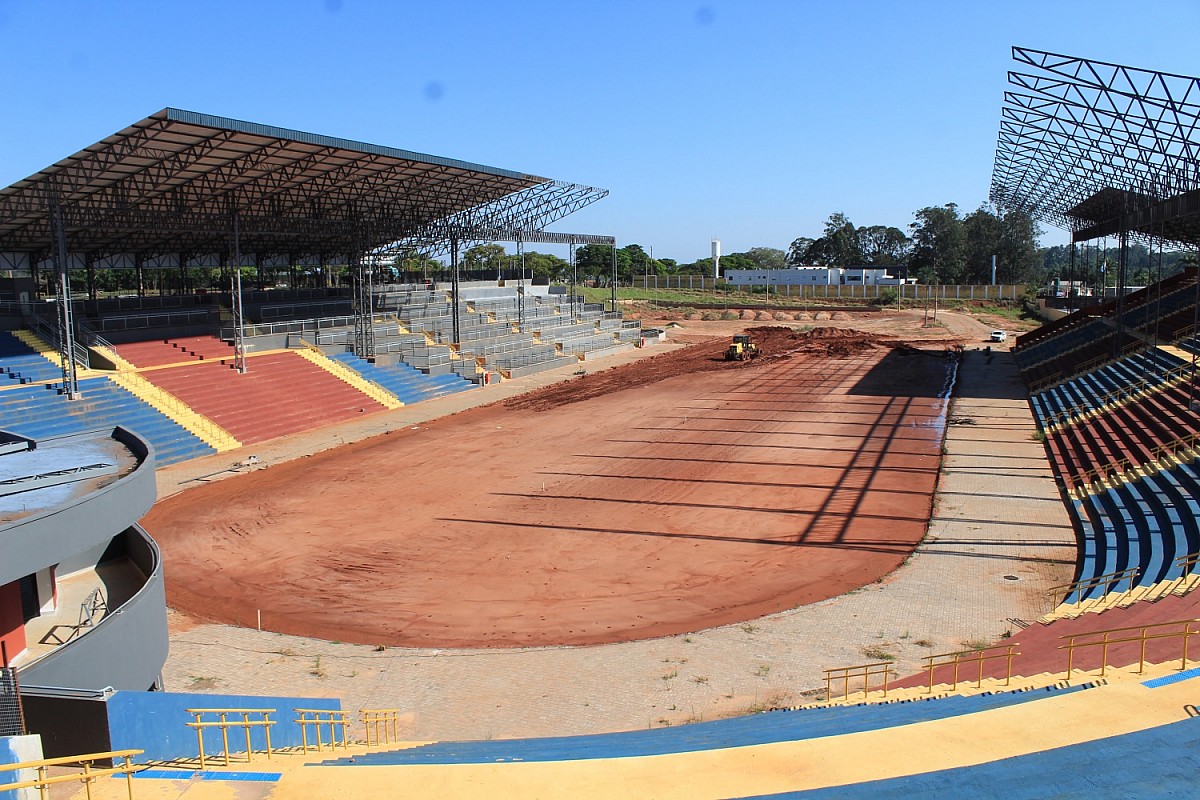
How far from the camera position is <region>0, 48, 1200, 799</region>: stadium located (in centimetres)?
812

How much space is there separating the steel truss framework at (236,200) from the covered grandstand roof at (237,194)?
8 cm

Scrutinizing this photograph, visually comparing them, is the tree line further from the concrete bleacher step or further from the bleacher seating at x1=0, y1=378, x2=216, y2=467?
the concrete bleacher step

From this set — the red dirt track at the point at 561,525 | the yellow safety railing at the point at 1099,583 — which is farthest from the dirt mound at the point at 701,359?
the yellow safety railing at the point at 1099,583

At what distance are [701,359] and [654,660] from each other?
45.9 meters

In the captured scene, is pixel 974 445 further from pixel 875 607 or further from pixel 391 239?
pixel 391 239

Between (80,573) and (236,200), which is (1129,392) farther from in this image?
(236,200)

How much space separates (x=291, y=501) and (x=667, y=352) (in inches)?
1702

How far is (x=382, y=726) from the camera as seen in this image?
1223cm

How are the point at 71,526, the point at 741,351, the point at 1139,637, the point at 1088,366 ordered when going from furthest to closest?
the point at 741,351
the point at 1088,366
the point at 1139,637
the point at 71,526

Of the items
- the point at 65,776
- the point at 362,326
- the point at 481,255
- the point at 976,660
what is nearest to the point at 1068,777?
the point at 976,660

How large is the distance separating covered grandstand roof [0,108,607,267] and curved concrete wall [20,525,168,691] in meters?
21.9

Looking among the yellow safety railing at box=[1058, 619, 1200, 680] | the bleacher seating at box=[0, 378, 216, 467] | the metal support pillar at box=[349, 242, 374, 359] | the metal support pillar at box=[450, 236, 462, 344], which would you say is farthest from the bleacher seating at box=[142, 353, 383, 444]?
the yellow safety railing at box=[1058, 619, 1200, 680]

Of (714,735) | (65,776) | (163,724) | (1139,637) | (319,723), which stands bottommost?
(714,735)

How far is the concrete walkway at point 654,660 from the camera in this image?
12.5 metres
